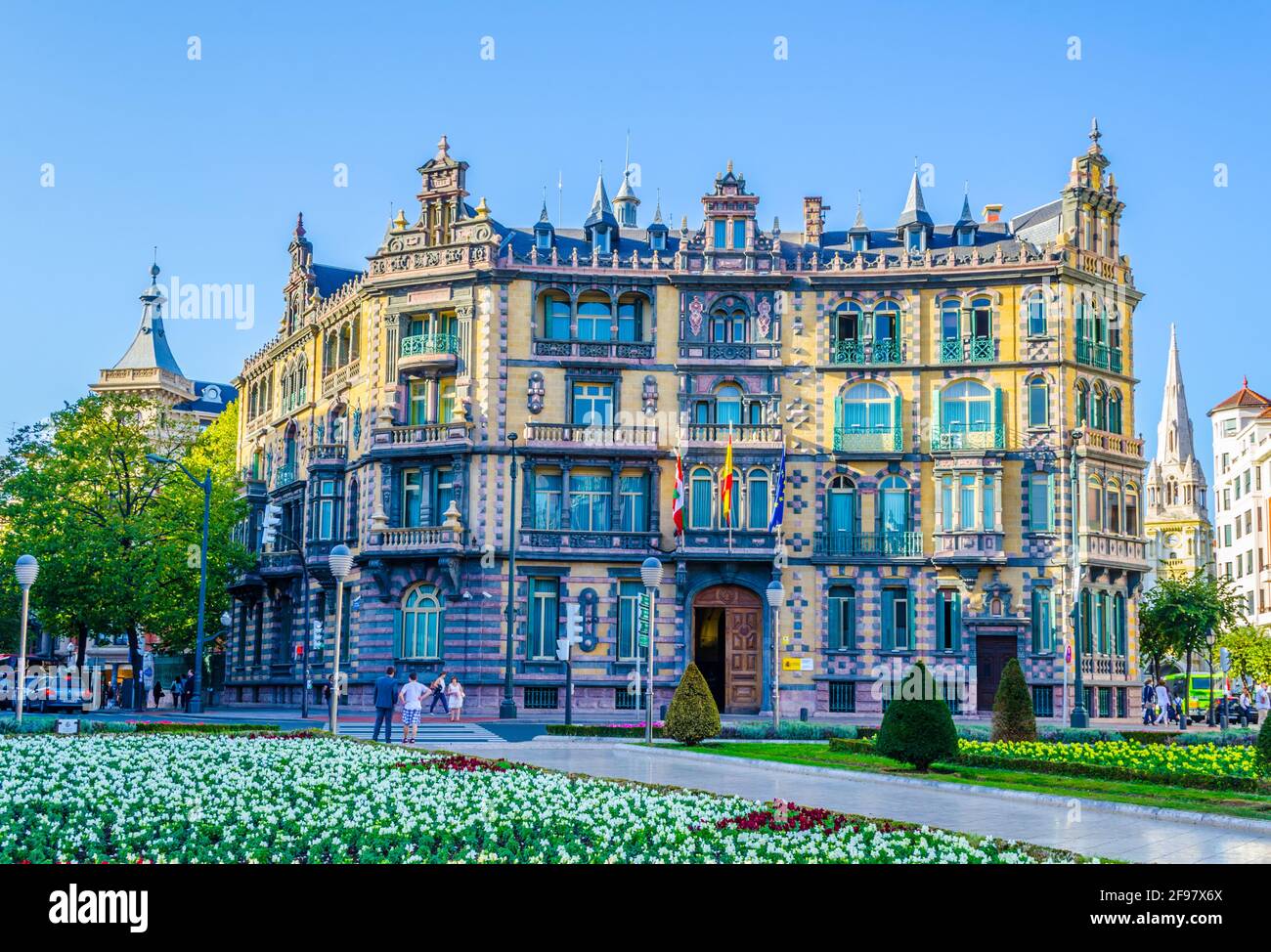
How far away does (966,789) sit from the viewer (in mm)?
23688

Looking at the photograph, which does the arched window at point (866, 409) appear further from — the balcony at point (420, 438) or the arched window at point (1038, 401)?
the balcony at point (420, 438)

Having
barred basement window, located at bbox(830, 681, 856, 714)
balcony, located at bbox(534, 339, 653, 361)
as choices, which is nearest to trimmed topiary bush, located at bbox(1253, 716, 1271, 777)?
barred basement window, located at bbox(830, 681, 856, 714)

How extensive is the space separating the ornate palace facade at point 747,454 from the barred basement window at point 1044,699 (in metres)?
0.09

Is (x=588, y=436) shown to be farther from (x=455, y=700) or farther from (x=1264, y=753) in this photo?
(x=1264, y=753)

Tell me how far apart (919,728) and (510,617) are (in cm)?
2642

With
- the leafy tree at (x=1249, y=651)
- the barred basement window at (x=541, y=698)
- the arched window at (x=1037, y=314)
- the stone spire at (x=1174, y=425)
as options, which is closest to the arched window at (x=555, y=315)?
the barred basement window at (x=541, y=698)

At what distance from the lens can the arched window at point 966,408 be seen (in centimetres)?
5569

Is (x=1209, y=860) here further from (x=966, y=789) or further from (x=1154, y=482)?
(x=1154, y=482)

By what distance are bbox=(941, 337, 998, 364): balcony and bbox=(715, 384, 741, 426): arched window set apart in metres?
7.88

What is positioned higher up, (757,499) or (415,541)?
(757,499)

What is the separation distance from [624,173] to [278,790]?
158ft

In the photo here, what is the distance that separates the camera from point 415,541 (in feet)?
179

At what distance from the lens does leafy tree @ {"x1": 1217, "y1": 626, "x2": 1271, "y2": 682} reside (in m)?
72.2

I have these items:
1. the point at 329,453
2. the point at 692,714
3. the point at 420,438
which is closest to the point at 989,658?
the point at 420,438
